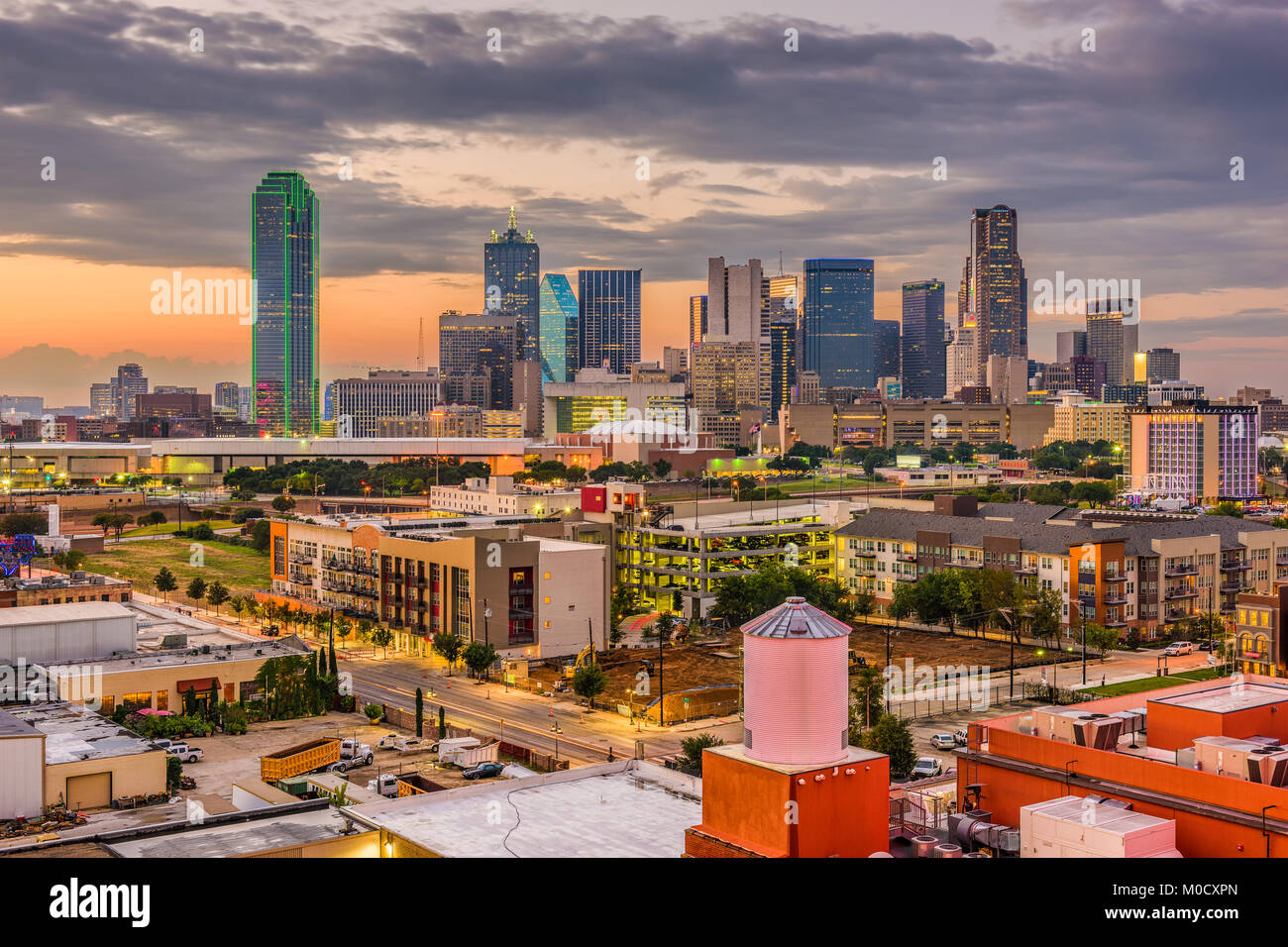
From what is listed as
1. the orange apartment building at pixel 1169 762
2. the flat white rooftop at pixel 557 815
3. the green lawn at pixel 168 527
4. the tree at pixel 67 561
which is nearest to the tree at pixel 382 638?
the tree at pixel 67 561

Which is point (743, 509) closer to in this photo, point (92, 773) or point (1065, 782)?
point (92, 773)

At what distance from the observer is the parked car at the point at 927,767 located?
32906 mm

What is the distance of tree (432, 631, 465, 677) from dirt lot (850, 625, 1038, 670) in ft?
55.5

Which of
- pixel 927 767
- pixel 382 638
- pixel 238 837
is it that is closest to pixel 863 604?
pixel 382 638

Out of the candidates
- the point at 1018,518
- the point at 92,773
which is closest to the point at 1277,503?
the point at 1018,518

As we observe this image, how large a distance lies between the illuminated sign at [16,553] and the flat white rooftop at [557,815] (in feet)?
140

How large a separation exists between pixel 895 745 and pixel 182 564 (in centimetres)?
6191

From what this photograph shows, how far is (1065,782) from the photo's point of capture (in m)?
17.6

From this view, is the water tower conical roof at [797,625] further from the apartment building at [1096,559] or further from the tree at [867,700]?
the apartment building at [1096,559]

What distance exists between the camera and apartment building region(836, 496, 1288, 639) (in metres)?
56.1

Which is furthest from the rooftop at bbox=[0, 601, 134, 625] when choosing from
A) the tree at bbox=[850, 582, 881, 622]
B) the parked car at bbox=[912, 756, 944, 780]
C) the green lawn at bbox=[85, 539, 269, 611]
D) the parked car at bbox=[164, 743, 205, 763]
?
the tree at bbox=[850, 582, 881, 622]

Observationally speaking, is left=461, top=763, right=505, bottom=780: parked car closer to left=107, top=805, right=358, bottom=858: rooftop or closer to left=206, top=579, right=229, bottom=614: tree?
left=107, top=805, right=358, bottom=858: rooftop

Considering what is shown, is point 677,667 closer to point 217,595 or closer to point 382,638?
point 382,638
